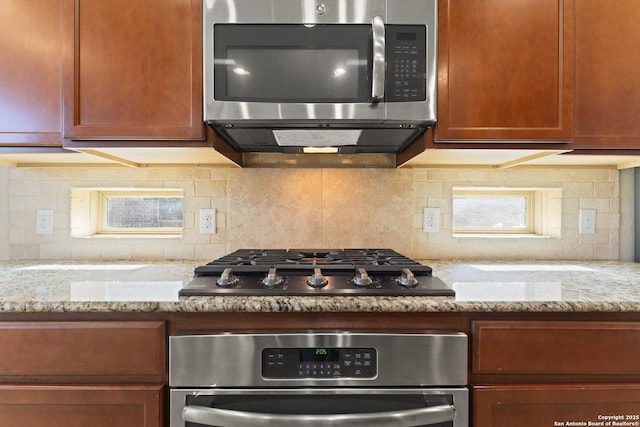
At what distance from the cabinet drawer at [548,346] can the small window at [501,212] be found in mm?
775

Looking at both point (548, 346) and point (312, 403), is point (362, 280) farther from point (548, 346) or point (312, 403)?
point (548, 346)

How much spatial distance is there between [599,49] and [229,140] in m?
1.37

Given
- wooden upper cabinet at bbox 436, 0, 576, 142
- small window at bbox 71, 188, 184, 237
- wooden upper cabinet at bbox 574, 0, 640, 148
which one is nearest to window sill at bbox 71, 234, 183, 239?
small window at bbox 71, 188, 184, 237

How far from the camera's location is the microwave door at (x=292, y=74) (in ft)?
3.82

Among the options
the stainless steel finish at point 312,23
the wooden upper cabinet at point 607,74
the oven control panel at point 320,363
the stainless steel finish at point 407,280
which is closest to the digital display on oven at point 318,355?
the oven control panel at point 320,363

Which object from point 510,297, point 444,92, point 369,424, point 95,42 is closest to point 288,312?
point 369,424

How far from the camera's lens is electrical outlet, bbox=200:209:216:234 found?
5.31ft

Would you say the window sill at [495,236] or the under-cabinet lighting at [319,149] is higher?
the under-cabinet lighting at [319,149]

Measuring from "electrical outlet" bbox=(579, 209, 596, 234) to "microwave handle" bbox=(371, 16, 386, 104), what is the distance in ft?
3.90

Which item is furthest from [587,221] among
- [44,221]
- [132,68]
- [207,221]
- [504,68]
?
[44,221]

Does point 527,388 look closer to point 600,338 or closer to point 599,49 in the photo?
point 600,338

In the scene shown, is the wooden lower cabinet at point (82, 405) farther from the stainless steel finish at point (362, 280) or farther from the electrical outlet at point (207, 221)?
the electrical outlet at point (207, 221)

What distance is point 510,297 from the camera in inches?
38.3

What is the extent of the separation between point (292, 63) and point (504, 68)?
0.71 m
